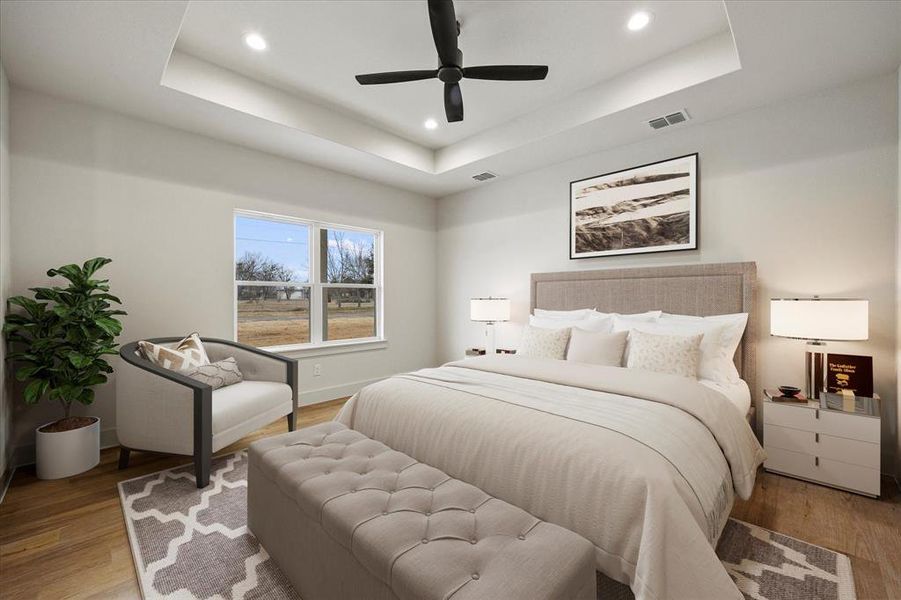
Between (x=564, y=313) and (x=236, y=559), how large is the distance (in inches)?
125

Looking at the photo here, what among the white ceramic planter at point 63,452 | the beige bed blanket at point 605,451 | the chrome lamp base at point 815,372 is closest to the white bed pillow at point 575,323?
the beige bed blanket at point 605,451

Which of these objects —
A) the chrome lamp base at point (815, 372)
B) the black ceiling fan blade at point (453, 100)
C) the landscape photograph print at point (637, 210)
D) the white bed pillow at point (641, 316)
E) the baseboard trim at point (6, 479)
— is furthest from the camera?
the landscape photograph print at point (637, 210)

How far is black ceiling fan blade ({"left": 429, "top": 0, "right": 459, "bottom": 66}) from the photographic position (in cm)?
201

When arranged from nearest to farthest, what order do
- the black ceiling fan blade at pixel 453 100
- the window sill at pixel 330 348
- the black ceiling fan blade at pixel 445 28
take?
1. the black ceiling fan blade at pixel 445 28
2. the black ceiling fan blade at pixel 453 100
3. the window sill at pixel 330 348

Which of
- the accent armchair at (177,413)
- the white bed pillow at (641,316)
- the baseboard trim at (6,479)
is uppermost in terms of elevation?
the white bed pillow at (641,316)

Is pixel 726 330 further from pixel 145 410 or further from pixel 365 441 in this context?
pixel 145 410

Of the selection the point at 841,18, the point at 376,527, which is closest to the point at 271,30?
the point at 376,527

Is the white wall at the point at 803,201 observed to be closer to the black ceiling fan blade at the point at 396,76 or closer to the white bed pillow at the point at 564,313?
the white bed pillow at the point at 564,313

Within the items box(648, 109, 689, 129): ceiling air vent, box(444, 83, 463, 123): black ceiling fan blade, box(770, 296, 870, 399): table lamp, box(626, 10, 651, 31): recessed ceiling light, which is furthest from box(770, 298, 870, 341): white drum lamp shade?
box(444, 83, 463, 123): black ceiling fan blade

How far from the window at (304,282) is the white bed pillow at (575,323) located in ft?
7.05

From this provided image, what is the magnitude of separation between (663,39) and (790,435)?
2.74 metres

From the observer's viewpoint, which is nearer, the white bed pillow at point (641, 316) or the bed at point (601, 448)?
the bed at point (601, 448)

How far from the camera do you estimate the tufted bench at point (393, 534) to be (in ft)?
3.49

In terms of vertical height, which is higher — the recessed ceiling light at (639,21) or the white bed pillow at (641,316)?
the recessed ceiling light at (639,21)
